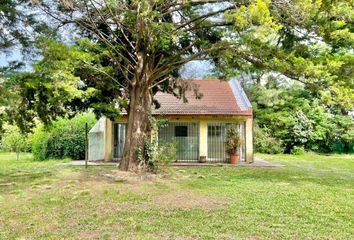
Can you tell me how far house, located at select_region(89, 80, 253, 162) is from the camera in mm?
21062

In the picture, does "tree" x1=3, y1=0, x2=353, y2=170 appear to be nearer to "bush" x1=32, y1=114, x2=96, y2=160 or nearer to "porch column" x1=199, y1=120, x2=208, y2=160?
"porch column" x1=199, y1=120, x2=208, y2=160

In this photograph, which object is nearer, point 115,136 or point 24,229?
point 24,229

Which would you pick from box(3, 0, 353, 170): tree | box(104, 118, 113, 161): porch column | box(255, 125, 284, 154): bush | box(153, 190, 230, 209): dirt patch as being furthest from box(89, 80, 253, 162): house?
box(153, 190, 230, 209): dirt patch

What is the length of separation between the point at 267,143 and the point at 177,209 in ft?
72.7

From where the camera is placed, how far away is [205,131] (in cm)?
2156

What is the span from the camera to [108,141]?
21.9 meters

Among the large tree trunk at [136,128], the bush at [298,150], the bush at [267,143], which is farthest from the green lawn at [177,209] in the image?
the bush at [298,150]

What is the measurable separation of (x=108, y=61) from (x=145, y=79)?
2027mm

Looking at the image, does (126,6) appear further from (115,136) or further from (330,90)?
(115,136)

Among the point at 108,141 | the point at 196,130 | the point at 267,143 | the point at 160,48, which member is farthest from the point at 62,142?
the point at 267,143

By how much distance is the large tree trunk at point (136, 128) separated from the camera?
14375 mm

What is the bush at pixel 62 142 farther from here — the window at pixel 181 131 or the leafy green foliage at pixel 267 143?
the leafy green foliage at pixel 267 143

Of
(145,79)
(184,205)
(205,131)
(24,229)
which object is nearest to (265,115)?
(205,131)

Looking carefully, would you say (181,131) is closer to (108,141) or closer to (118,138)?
(118,138)
